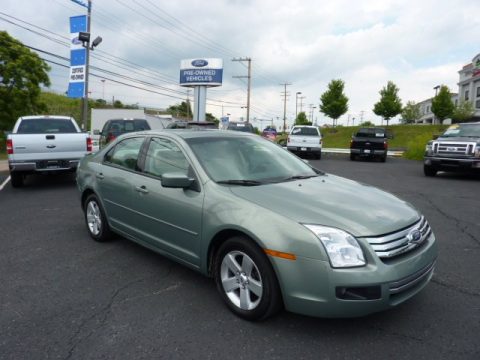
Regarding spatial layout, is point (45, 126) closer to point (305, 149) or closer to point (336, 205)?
point (336, 205)

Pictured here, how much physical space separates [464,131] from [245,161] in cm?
1153

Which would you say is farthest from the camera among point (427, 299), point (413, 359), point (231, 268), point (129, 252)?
point (129, 252)

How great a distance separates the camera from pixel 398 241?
279cm

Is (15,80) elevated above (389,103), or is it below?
below

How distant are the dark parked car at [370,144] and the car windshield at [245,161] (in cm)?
1677

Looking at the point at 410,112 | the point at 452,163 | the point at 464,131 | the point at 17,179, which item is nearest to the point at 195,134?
the point at 17,179

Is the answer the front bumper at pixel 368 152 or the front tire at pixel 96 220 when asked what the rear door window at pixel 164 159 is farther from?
the front bumper at pixel 368 152

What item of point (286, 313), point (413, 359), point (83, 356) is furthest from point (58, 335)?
point (413, 359)

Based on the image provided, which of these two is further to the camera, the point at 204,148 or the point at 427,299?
the point at 204,148

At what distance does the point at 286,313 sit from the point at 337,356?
0.62 metres

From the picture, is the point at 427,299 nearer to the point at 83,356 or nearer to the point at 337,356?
the point at 337,356

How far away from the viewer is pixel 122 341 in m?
2.75

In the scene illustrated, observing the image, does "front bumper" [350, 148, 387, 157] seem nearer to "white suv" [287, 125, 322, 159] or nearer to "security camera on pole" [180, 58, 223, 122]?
"white suv" [287, 125, 322, 159]

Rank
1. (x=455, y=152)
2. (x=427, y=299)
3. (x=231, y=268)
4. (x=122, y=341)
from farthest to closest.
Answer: (x=455, y=152) < (x=427, y=299) < (x=231, y=268) < (x=122, y=341)
